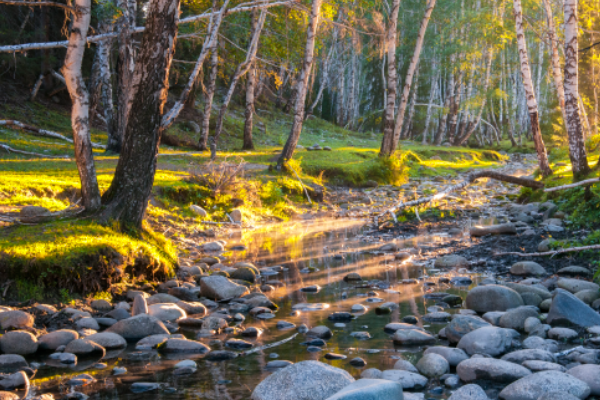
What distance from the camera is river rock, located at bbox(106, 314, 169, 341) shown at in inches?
190

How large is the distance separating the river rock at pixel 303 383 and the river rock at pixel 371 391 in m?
0.27

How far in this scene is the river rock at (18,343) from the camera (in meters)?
4.28

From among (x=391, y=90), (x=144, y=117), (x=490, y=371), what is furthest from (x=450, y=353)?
(x=391, y=90)

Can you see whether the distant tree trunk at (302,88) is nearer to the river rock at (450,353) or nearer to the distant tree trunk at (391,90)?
the distant tree trunk at (391,90)

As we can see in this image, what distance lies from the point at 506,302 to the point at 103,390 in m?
4.04

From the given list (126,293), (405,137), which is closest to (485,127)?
(405,137)

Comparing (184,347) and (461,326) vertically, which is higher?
(461,326)

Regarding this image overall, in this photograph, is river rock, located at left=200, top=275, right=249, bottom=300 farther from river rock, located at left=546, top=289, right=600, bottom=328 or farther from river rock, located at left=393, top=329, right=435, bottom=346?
river rock, located at left=546, top=289, right=600, bottom=328

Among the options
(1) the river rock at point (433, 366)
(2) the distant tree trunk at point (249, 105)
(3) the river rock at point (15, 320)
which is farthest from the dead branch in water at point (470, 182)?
(2) the distant tree trunk at point (249, 105)

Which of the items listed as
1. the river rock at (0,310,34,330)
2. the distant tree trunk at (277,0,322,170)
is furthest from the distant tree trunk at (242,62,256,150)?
the river rock at (0,310,34,330)

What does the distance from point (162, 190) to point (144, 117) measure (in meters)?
4.52

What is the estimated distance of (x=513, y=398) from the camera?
340 centimetres

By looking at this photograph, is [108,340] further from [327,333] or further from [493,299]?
[493,299]

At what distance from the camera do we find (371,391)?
3.04 meters
